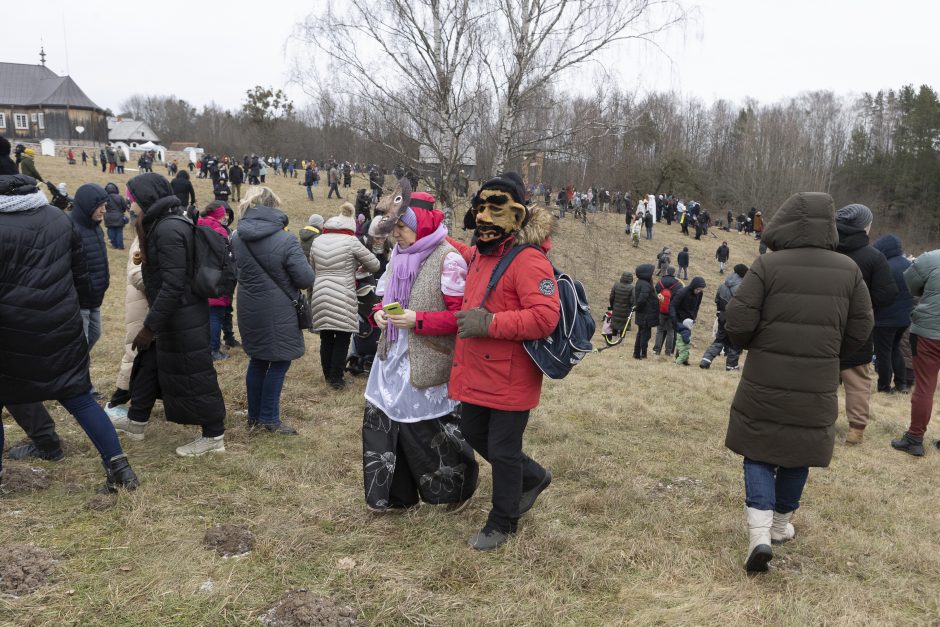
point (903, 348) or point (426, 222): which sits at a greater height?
point (426, 222)

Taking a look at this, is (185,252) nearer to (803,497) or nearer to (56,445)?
(56,445)

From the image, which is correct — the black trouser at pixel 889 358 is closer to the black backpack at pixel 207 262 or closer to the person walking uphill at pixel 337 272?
the person walking uphill at pixel 337 272

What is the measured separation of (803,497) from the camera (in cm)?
423

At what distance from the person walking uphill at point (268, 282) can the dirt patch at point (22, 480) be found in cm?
151

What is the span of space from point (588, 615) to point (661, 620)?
1.03ft

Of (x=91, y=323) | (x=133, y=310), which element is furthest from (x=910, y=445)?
(x=91, y=323)

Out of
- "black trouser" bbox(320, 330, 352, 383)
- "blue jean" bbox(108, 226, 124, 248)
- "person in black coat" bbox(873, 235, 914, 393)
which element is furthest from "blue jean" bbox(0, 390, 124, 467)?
"blue jean" bbox(108, 226, 124, 248)

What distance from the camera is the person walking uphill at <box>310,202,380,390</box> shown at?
5922 millimetres

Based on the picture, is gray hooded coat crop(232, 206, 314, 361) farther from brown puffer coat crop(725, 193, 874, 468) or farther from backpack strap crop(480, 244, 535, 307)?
brown puffer coat crop(725, 193, 874, 468)

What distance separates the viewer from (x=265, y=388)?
16.2 ft

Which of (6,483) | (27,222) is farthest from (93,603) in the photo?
(27,222)

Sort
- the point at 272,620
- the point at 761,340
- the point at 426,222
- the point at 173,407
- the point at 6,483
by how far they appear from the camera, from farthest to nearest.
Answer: the point at 173,407 < the point at 6,483 < the point at 426,222 < the point at 761,340 < the point at 272,620

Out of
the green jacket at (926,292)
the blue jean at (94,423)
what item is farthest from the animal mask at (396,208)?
the green jacket at (926,292)

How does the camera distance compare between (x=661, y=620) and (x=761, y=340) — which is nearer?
(x=661, y=620)
